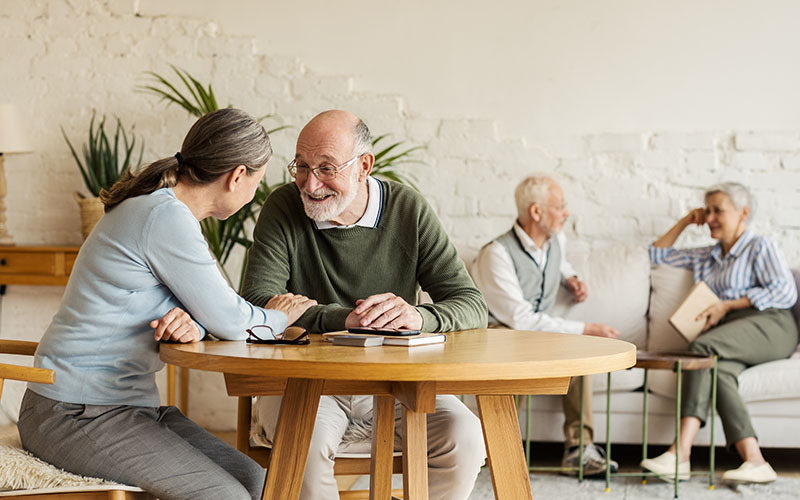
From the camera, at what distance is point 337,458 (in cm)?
205

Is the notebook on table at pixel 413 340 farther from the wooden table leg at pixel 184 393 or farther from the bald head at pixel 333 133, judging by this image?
the wooden table leg at pixel 184 393

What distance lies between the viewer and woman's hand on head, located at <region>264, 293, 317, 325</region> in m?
1.88

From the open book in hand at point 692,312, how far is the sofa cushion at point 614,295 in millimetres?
275

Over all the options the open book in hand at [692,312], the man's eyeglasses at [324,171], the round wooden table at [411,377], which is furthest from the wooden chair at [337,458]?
the open book in hand at [692,312]

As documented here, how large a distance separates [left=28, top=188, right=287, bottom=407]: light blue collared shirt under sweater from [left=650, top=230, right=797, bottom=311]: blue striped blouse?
107 inches

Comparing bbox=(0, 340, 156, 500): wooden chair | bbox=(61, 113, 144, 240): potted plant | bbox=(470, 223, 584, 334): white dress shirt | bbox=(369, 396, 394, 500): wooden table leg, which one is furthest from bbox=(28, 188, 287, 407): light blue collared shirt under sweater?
bbox=(61, 113, 144, 240): potted plant

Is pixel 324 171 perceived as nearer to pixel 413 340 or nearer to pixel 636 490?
pixel 413 340

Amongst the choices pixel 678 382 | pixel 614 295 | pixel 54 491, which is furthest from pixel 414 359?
pixel 614 295

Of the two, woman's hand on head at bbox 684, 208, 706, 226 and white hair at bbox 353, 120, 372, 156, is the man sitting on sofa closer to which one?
woman's hand on head at bbox 684, 208, 706, 226

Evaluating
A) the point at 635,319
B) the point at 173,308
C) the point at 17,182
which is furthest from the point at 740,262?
the point at 17,182

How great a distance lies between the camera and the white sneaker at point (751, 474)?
3223mm

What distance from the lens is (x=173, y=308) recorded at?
1703 mm

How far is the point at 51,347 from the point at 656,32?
11.2ft

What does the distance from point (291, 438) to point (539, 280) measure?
220 centimetres
